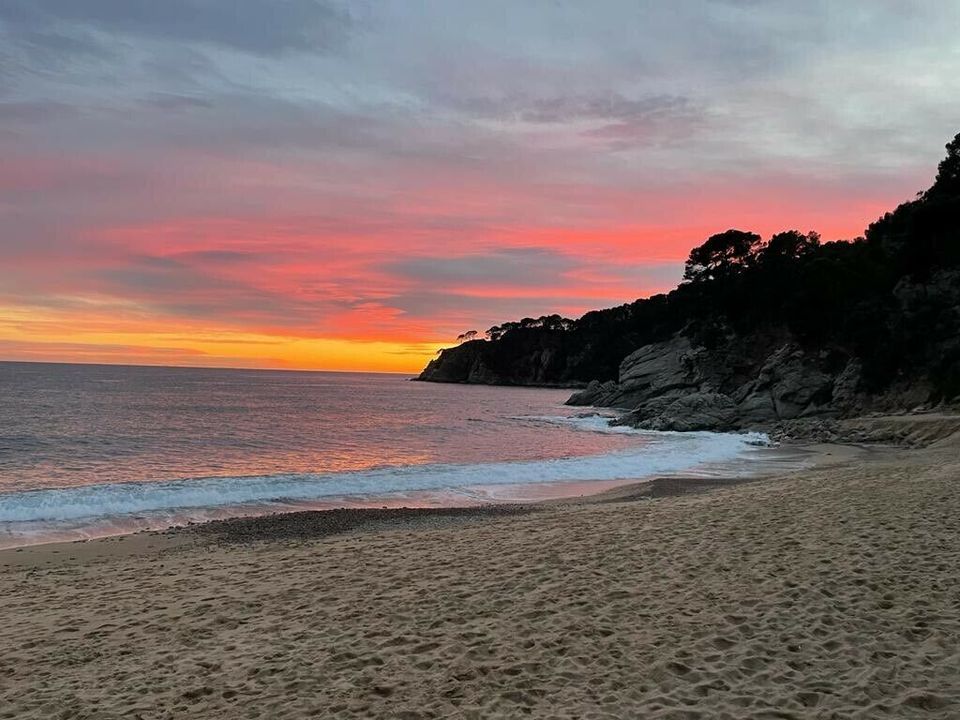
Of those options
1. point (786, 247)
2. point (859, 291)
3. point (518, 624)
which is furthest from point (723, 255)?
point (518, 624)

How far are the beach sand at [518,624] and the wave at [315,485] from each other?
20.1 ft

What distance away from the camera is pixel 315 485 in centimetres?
2412

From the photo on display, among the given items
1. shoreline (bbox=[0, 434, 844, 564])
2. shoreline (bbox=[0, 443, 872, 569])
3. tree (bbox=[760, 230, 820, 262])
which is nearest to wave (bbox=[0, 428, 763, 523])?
shoreline (bbox=[0, 434, 844, 564])

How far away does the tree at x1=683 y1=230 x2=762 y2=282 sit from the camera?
8688cm

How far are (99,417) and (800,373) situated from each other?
56791 mm

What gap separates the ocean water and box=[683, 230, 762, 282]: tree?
3603 centimetres

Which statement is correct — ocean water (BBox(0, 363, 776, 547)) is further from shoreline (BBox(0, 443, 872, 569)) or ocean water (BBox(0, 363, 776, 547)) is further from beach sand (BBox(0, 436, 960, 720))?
beach sand (BBox(0, 436, 960, 720))

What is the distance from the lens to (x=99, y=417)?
55.4 metres

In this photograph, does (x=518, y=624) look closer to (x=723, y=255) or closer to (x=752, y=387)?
(x=752, y=387)

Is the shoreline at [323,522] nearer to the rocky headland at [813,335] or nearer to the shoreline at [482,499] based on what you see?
the shoreline at [482,499]

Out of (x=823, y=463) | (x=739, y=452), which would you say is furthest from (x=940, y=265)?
(x=823, y=463)

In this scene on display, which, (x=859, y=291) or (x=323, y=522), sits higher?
(x=859, y=291)

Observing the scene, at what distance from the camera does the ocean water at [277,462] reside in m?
19.8

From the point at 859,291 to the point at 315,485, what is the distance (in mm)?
56109
